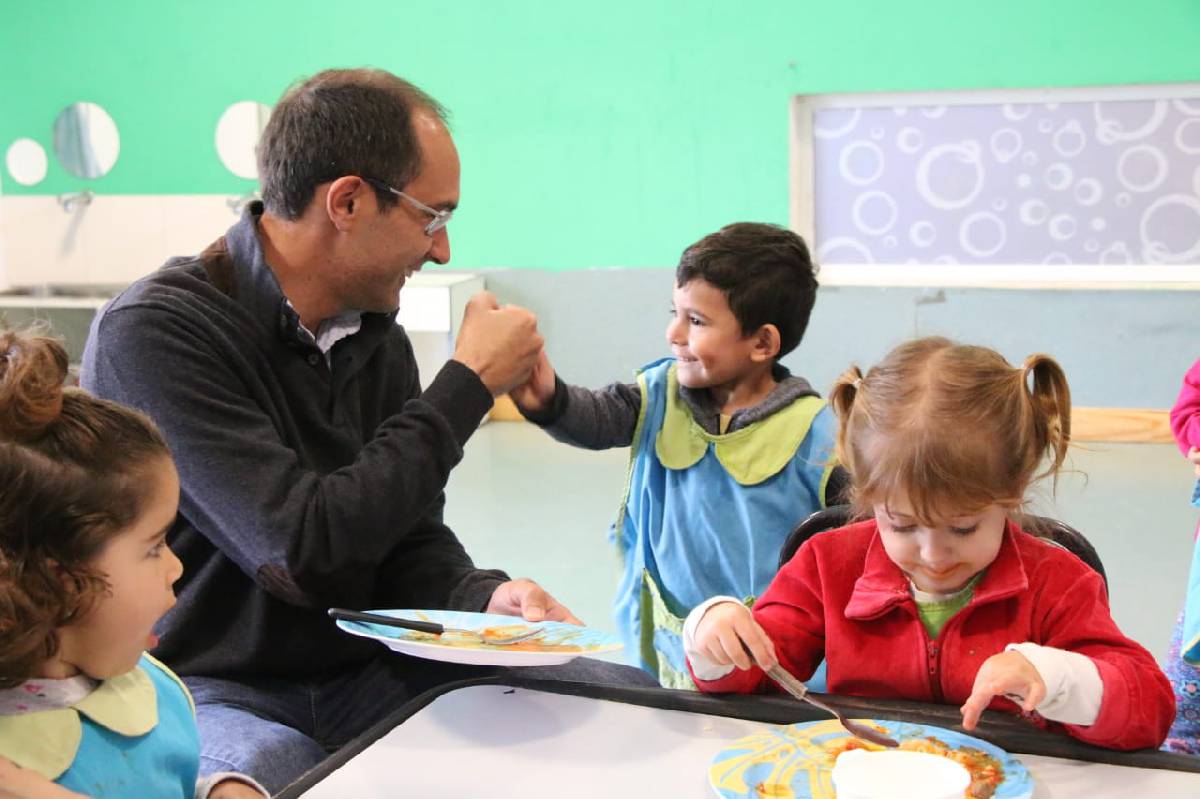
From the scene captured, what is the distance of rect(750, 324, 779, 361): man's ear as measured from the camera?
2135 mm

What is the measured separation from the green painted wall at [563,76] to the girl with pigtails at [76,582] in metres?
4.88

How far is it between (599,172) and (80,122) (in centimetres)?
253

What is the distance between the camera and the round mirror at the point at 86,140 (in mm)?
6074

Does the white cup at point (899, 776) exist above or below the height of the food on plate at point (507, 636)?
below

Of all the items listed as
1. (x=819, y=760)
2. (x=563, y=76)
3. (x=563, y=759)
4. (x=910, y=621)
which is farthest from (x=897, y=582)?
(x=563, y=76)

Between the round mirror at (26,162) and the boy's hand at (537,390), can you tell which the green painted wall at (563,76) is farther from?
the boy's hand at (537,390)

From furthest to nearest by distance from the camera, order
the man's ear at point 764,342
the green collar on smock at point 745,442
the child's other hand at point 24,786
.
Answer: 1. the man's ear at point 764,342
2. the green collar on smock at point 745,442
3. the child's other hand at point 24,786

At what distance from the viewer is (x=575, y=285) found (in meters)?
6.01

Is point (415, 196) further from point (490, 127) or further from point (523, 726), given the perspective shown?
point (490, 127)

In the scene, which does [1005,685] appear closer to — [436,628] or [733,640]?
[733,640]

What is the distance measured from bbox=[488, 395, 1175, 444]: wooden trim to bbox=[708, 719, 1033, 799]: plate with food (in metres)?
4.31

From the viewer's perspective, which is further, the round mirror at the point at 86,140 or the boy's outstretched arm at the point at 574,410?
the round mirror at the point at 86,140

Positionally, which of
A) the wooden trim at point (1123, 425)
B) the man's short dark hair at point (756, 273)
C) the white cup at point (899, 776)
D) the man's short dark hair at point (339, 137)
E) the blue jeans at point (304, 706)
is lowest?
the wooden trim at point (1123, 425)

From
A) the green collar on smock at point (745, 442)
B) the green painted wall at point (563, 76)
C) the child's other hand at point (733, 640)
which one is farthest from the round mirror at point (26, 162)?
the child's other hand at point (733, 640)
